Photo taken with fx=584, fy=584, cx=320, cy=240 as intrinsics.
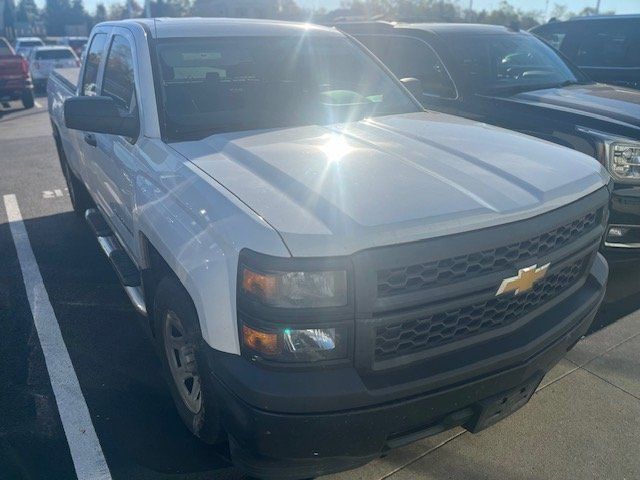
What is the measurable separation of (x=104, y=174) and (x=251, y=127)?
1327mm

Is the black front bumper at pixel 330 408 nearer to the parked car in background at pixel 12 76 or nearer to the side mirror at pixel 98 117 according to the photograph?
the side mirror at pixel 98 117

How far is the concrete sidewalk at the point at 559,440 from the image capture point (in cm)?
263

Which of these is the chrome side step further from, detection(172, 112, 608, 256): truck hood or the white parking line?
detection(172, 112, 608, 256): truck hood

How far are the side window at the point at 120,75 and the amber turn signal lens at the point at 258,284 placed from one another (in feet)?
5.46

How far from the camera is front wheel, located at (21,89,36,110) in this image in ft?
47.8

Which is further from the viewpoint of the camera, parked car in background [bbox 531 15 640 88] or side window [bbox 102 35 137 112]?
parked car in background [bbox 531 15 640 88]

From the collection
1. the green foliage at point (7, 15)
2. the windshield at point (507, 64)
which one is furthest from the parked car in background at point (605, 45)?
the green foliage at point (7, 15)

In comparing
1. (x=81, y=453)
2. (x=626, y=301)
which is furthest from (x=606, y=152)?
(x=81, y=453)

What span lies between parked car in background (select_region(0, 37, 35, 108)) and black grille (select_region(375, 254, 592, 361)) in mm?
14448

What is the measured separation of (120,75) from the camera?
143 inches

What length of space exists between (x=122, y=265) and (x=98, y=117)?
3.11 ft

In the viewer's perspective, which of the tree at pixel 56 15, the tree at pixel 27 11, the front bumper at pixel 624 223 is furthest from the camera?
the tree at pixel 56 15

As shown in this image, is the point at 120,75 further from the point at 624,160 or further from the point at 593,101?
the point at 593,101

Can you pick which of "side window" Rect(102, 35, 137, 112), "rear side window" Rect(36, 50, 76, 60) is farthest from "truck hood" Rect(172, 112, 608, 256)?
"rear side window" Rect(36, 50, 76, 60)
